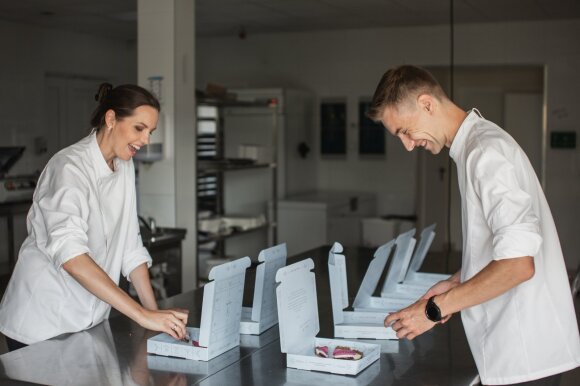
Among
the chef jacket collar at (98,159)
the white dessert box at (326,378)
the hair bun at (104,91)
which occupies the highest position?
the hair bun at (104,91)

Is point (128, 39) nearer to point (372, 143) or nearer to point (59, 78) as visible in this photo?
point (59, 78)

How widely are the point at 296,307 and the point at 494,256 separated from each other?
0.60m

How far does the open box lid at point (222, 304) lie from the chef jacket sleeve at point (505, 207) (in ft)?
2.33

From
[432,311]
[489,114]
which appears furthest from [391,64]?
[432,311]

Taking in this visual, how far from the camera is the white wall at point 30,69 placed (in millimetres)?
7156

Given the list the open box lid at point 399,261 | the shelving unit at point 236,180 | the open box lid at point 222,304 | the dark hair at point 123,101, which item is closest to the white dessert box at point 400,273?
the open box lid at point 399,261

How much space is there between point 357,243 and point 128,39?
3.41 m

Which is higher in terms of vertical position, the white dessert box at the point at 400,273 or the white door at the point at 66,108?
the white door at the point at 66,108

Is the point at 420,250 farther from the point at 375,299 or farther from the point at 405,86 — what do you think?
the point at 405,86

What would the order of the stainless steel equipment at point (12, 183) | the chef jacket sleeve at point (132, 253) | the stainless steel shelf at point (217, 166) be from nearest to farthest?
1. the chef jacket sleeve at point (132, 253)
2. the stainless steel shelf at point (217, 166)
3. the stainless steel equipment at point (12, 183)

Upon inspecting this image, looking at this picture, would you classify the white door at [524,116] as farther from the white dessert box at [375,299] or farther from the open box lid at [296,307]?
the open box lid at [296,307]

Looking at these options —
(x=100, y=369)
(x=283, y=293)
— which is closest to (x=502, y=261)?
(x=283, y=293)

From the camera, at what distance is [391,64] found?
24.6 ft

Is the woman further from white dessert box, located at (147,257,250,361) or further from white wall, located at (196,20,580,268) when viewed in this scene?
white wall, located at (196,20,580,268)
